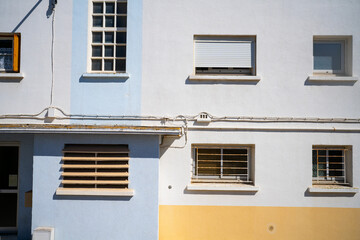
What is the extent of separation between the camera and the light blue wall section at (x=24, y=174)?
6.47m

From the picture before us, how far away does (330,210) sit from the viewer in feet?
21.0

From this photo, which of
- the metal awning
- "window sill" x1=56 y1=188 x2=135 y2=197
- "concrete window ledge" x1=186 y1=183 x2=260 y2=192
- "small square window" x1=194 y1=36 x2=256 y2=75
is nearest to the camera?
the metal awning

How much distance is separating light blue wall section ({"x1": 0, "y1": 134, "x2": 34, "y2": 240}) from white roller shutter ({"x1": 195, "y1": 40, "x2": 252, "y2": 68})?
14.6 feet

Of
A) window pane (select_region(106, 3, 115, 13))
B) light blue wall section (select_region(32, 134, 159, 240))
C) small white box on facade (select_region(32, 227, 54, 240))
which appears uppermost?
window pane (select_region(106, 3, 115, 13))

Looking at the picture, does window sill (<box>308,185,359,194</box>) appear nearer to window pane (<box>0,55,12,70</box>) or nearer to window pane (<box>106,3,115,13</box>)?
window pane (<box>106,3,115,13</box>)

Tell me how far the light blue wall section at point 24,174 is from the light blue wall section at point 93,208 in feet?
2.42

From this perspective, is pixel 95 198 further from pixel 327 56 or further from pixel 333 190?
pixel 327 56

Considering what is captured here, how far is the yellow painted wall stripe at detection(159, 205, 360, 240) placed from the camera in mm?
6348

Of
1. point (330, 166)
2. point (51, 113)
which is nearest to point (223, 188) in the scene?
point (330, 166)

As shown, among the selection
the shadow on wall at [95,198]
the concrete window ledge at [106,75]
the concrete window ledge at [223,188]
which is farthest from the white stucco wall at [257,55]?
the shadow on wall at [95,198]

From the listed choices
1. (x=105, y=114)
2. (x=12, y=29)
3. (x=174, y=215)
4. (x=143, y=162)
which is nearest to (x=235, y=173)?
(x=174, y=215)

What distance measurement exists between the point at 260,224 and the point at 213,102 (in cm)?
298

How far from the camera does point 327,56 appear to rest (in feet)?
22.4

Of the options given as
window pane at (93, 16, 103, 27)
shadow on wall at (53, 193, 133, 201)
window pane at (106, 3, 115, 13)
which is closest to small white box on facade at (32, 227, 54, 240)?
shadow on wall at (53, 193, 133, 201)
